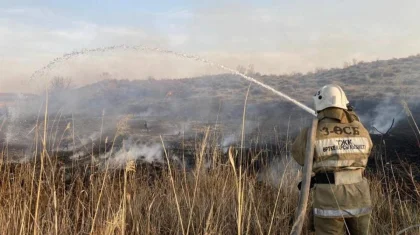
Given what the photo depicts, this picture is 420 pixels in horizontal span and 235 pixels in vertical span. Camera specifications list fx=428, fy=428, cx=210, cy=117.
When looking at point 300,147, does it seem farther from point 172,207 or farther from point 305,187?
point 172,207

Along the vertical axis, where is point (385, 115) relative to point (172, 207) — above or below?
above

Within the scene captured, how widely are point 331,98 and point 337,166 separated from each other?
538mm

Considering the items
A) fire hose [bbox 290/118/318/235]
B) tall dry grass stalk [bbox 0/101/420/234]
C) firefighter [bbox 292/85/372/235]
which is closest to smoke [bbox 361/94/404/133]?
tall dry grass stalk [bbox 0/101/420/234]

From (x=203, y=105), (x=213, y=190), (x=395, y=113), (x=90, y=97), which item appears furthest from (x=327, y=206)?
(x=90, y=97)

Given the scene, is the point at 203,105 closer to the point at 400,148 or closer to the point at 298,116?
the point at 298,116

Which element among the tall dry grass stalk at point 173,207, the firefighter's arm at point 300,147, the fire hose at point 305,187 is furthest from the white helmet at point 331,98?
the tall dry grass stalk at point 173,207

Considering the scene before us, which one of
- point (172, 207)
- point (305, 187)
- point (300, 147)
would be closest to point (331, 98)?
point (300, 147)

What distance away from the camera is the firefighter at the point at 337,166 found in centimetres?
334

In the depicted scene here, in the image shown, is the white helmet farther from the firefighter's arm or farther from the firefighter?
the firefighter's arm

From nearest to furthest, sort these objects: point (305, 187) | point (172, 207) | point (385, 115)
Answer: point (305, 187) → point (172, 207) → point (385, 115)

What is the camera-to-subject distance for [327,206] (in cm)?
335

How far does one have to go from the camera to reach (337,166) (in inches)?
132

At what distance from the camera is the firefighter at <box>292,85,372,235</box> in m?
3.34

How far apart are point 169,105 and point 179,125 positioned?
6.91 metres
